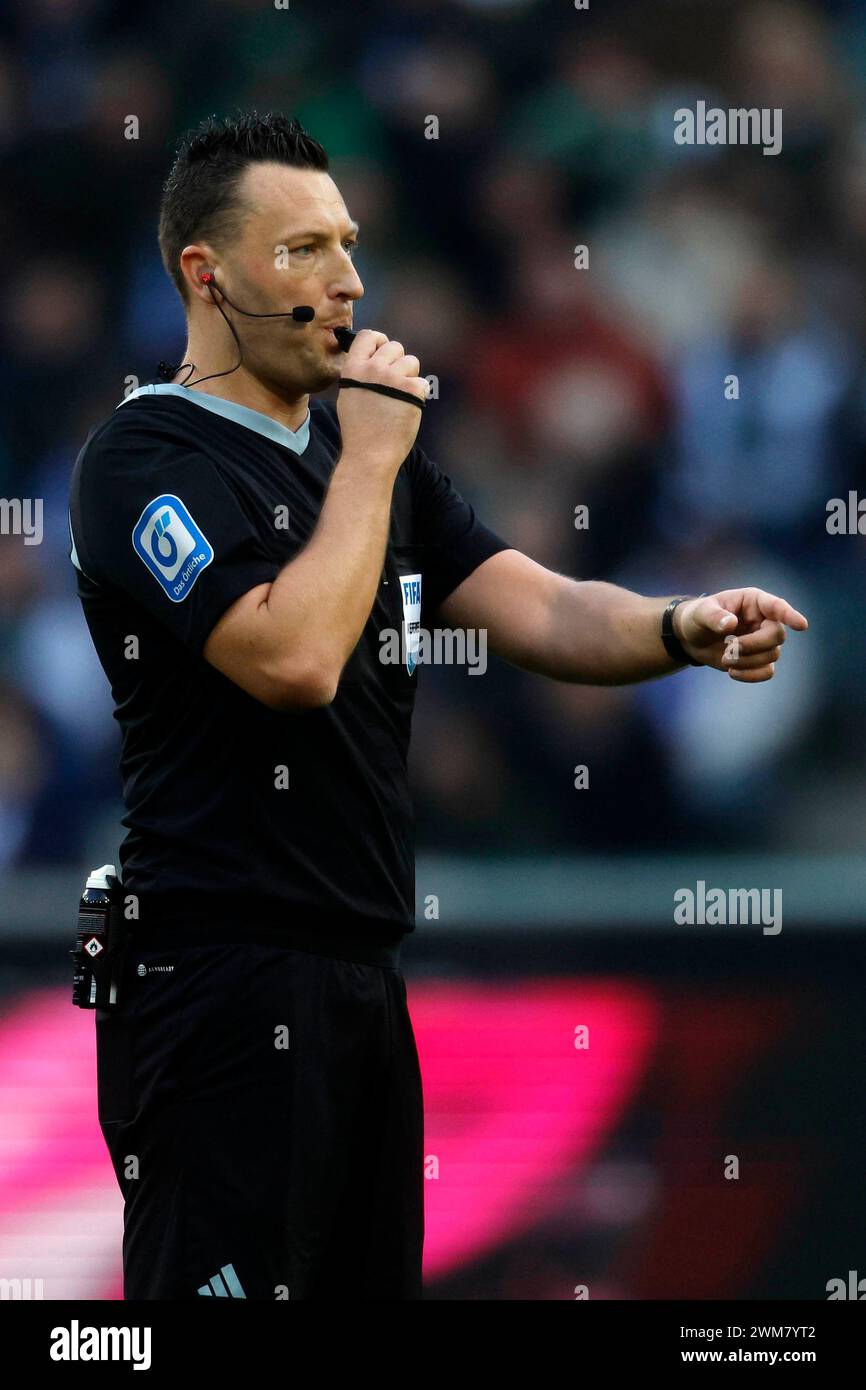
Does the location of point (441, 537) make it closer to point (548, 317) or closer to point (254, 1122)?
point (254, 1122)

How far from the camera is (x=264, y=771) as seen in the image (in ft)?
6.91

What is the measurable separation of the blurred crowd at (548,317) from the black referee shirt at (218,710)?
5.81 feet

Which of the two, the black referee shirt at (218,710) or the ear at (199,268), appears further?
the ear at (199,268)

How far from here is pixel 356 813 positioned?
2.16 m

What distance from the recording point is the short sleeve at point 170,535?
2045 millimetres

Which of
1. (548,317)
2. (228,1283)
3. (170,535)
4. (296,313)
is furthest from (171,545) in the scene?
(548,317)

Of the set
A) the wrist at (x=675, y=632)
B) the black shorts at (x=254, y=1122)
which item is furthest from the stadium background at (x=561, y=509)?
the wrist at (x=675, y=632)

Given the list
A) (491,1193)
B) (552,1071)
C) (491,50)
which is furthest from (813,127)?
(491,1193)

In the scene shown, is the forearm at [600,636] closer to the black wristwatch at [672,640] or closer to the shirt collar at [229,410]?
the black wristwatch at [672,640]

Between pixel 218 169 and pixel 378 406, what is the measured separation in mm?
456

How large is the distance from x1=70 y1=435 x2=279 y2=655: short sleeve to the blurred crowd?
6.15 ft

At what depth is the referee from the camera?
6.73 feet

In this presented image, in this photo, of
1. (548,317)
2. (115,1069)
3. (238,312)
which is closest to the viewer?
(115,1069)

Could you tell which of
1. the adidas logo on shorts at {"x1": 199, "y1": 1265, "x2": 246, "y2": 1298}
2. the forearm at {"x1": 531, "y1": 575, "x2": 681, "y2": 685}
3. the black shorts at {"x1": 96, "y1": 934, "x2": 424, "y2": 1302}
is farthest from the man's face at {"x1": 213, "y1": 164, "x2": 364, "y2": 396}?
the adidas logo on shorts at {"x1": 199, "y1": 1265, "x2": 246, "y2": 1298}
